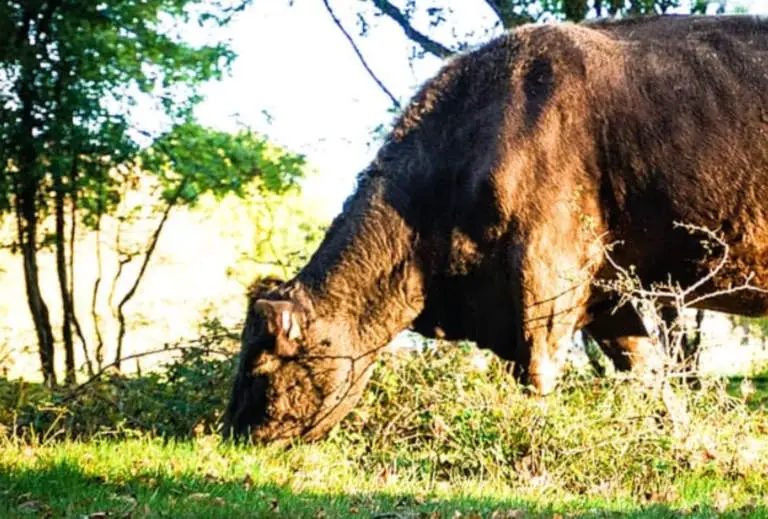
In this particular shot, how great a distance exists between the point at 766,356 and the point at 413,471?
42.9ft

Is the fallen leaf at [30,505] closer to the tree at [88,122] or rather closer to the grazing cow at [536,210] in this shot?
the grazing cow at [536,210]

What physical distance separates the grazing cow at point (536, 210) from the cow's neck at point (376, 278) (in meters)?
0.01

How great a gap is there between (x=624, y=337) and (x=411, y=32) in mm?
8822

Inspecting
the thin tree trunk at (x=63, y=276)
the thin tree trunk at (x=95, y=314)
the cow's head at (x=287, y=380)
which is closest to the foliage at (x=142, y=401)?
the cow's head at (x=287, y=380)

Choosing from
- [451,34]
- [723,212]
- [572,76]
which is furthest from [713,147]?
[451,34]

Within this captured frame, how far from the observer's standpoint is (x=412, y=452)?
1153 centimetres

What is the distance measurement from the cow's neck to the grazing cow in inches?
0.5

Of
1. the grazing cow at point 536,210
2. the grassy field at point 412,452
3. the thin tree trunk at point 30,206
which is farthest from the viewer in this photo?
the thin tree trunk at point 30,206

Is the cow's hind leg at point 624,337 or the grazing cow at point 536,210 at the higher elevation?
the grazing cow at point 536,210

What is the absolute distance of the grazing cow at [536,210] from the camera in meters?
12.0

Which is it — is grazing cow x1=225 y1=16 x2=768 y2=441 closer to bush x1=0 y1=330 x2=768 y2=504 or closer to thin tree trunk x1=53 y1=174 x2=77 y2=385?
bush x1=0 y1=330 x2=768 y2=504

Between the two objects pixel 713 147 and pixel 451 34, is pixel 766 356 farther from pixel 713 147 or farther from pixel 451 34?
pixel 713 147

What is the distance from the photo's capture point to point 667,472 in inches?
417

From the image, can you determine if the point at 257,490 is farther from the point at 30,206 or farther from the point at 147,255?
the point at 30,206
